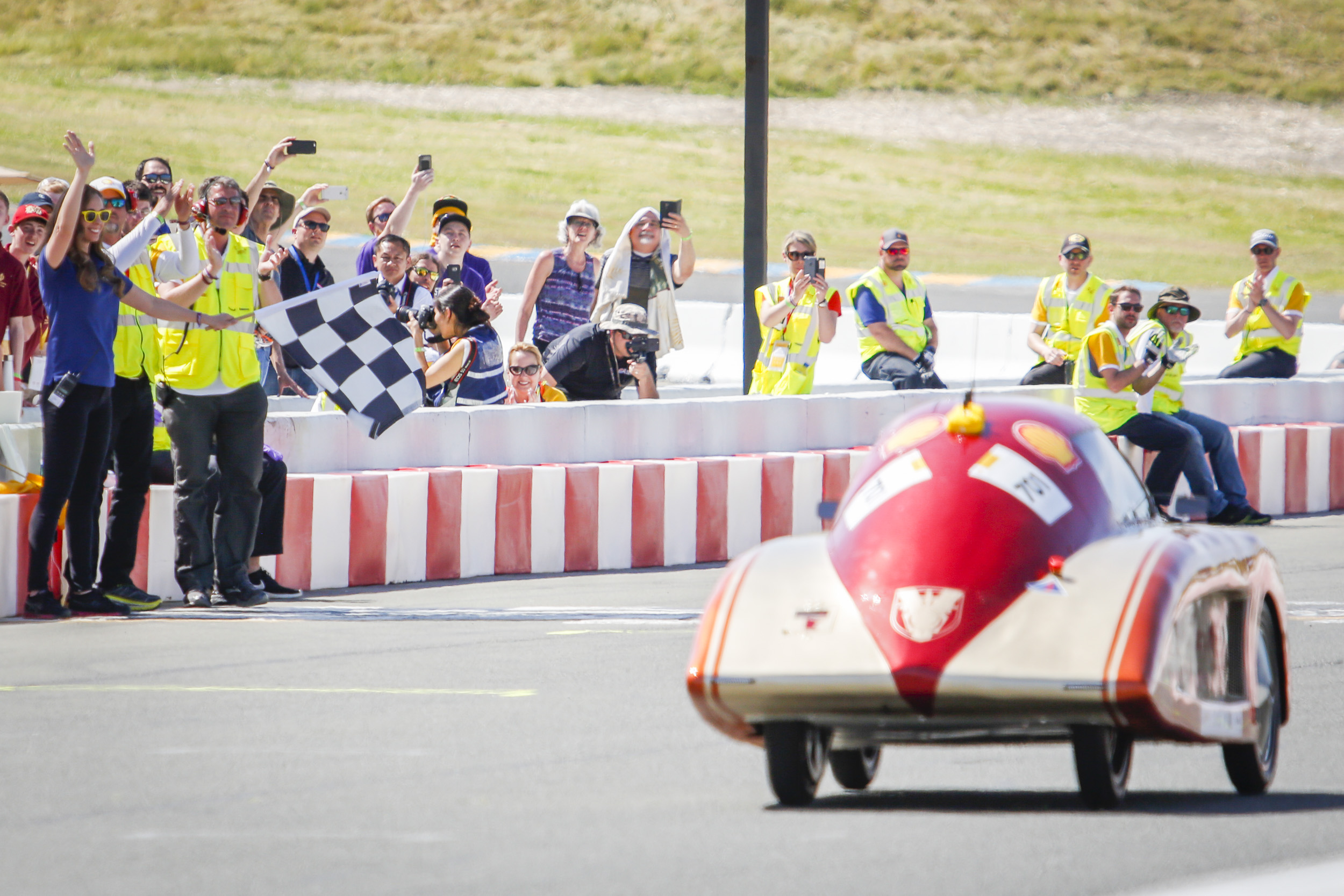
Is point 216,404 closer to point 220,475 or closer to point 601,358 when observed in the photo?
point 220,475

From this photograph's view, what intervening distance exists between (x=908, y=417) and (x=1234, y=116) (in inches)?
2056

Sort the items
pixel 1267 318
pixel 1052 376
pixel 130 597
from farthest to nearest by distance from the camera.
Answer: pixel 1267 318 < pixel 1052 376 < pixel 130 597

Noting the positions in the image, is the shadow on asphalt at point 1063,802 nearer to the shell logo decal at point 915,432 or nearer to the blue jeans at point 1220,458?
the shell logo decal at point 915,432

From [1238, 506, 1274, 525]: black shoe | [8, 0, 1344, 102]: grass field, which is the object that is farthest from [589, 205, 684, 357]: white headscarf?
[8, 0, 1344, 102]: grass field

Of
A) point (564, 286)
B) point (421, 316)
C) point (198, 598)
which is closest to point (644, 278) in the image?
point (564, 286)

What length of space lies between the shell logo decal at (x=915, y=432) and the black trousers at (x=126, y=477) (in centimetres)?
548

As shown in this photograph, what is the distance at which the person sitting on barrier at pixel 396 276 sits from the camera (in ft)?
46.1

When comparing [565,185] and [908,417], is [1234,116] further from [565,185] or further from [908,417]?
[908,417]

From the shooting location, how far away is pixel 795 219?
153ft

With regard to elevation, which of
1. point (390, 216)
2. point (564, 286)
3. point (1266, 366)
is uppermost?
point (390, 216)

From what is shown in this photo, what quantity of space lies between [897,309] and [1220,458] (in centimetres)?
251

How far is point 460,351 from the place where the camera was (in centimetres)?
1362

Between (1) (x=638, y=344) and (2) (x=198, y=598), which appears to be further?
A: (1) (x=638, y=344)

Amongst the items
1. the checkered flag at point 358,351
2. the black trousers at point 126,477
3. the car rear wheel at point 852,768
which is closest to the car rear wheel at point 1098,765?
the car rear wheel at point 852,768
